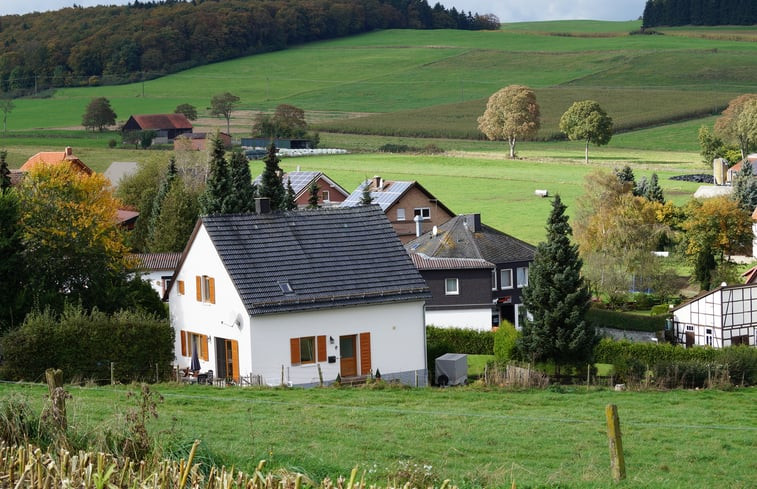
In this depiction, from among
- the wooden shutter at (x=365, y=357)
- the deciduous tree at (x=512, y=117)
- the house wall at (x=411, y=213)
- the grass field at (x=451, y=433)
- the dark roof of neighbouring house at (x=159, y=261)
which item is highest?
the deciduous tree at (x=512, y=117)

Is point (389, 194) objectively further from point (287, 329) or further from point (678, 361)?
point (287, 329)

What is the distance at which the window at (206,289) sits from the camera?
3797 centimetres

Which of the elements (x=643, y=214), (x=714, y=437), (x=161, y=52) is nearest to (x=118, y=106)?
(x=161, y=52)

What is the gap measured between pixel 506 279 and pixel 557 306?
18.4 meters

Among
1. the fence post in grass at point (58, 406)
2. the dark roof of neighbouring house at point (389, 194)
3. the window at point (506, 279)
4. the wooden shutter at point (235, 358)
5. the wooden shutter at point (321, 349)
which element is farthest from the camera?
the dark roof of neighbouring house at point (389, 194)

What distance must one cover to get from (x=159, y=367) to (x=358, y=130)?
12004 centimetres

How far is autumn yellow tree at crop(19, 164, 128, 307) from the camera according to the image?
41469mm

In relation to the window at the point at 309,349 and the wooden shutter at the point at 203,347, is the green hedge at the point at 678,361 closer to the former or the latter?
the window at the point at 309,349

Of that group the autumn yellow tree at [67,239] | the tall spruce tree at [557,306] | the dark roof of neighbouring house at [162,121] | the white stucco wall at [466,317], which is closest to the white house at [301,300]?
the autumn yellow tree at [67,239]

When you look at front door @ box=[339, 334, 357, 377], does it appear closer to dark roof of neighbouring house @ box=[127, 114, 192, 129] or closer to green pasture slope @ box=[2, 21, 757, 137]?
green pasture slope @ box=[2, 21, 757, 137]

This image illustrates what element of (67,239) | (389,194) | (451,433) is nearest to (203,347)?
(67,239)

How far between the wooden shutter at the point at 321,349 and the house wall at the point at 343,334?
0.12 m

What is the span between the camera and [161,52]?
198 metres

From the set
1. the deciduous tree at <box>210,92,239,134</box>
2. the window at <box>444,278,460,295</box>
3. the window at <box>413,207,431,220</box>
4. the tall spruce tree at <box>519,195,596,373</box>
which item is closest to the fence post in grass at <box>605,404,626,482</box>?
the tall spruce tree at <box>519,195,596,373</box>
